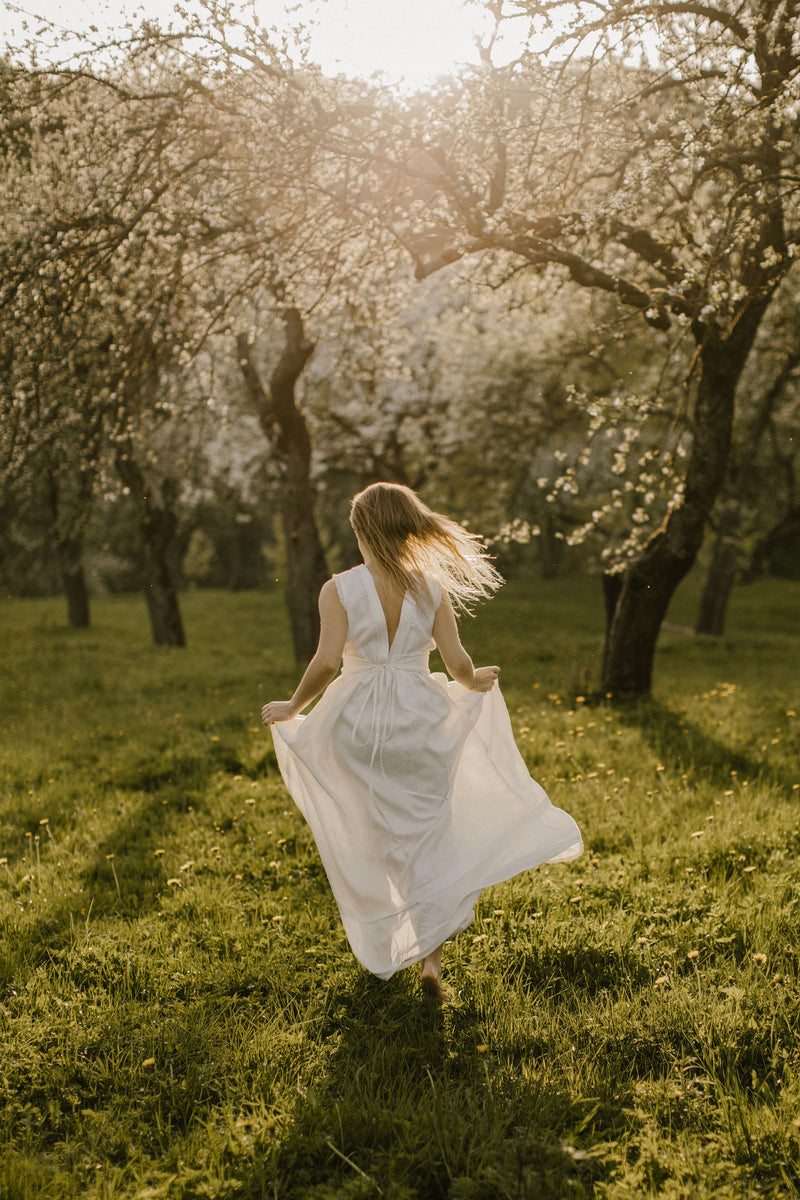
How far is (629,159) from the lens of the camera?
654 centimetres

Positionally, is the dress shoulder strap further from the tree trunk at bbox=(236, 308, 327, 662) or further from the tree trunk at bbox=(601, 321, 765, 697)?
the tree trunk at bbox=(236, 308, 327, 662)

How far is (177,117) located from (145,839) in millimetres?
5899

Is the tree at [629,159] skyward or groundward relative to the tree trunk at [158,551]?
skyward

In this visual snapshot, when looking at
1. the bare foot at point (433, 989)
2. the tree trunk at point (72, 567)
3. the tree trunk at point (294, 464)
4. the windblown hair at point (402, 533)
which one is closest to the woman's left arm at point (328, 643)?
the windblown hair at point (402, 533)

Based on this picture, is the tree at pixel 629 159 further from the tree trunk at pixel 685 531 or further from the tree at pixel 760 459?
the tree at pixel 760 459

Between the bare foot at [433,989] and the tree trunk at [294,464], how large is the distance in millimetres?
9353

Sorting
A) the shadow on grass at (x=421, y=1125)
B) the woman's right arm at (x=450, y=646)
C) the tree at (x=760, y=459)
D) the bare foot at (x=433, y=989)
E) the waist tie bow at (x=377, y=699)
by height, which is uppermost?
the tree at (x=760, y=459)

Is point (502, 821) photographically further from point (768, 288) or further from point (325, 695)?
point (768, 288)

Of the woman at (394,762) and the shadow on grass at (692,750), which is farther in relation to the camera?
the shadow on grass at (692,750)

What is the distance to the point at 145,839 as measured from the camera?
6.10 metres

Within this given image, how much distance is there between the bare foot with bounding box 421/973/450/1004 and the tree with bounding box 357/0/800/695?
5.14 meters

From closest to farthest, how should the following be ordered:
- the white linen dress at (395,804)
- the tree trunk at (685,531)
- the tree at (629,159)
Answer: the white linen dress at (395,804) → the tree at (629,159) → the tree trunk at (685,531)

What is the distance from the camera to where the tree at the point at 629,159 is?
627cm

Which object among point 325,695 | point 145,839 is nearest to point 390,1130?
point 325,695
